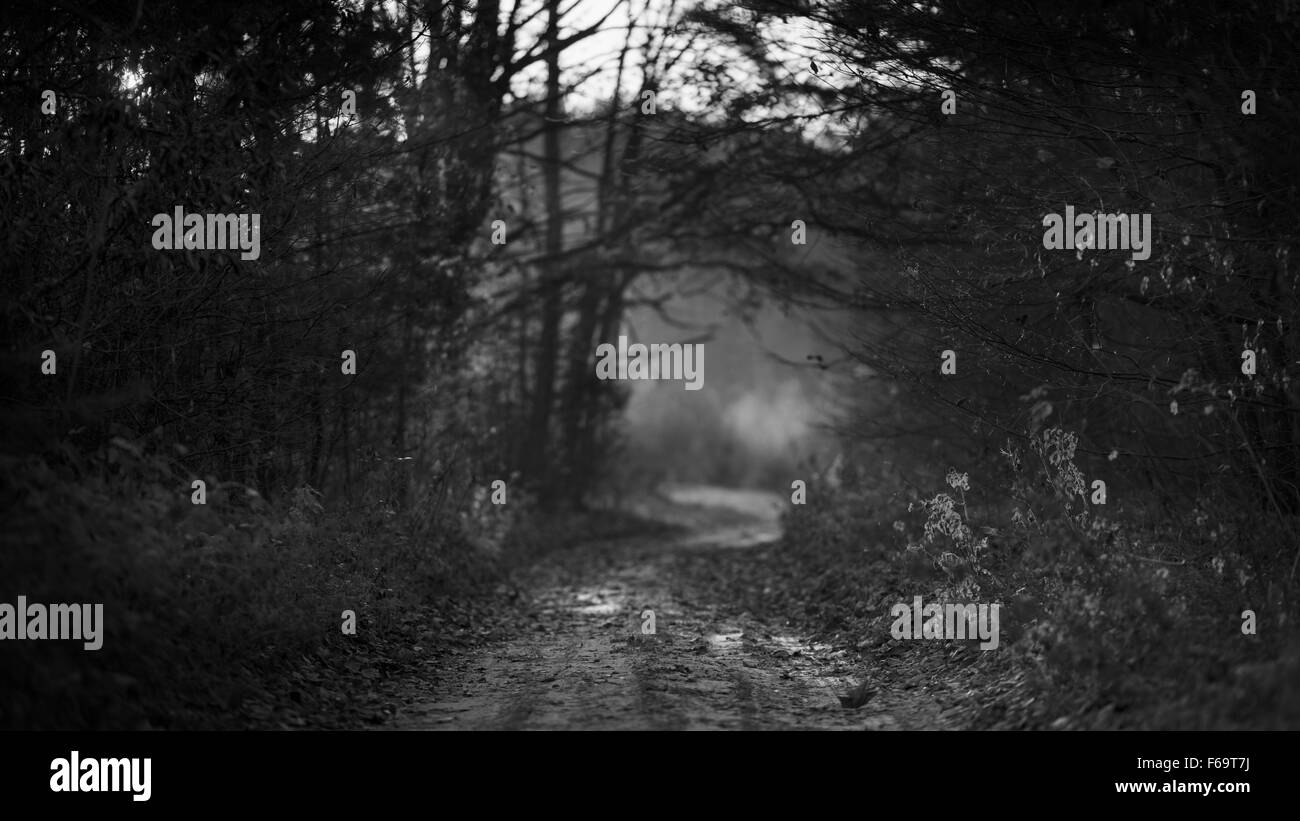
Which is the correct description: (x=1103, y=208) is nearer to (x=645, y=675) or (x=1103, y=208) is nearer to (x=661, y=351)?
(x=645, y=675)

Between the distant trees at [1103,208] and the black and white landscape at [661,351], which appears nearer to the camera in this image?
the black and white landscape at [661,351]

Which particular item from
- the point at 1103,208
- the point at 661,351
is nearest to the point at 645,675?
the point at 1103,208

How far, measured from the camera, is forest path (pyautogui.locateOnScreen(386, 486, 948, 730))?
6750 mm

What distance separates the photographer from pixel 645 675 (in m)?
7.84

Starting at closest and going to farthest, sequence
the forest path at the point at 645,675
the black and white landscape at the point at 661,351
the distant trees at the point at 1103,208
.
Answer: the black and white landscape at the point at 661,351 → the forest path at the point at 645,675 → the distant trees at the point at 1103,208

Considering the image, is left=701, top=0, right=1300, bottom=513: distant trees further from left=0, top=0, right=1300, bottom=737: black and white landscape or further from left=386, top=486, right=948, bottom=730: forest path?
left=386, top=486, right=948, bottom=730: forest path

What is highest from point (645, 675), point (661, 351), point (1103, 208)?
point (1103, 208)

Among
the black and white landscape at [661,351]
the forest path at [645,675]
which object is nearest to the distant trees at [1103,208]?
the black and white landscape at [661,351]

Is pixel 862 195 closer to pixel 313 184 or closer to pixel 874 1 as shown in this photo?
pixel 874 1

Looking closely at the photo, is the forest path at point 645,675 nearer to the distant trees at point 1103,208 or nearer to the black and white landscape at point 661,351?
the black and white landscape at point 661,351

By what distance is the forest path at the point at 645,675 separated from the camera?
675 centimetres

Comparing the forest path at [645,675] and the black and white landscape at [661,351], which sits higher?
the black and white landscape at [661,351]

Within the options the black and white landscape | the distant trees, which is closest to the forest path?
the black and white landscape
